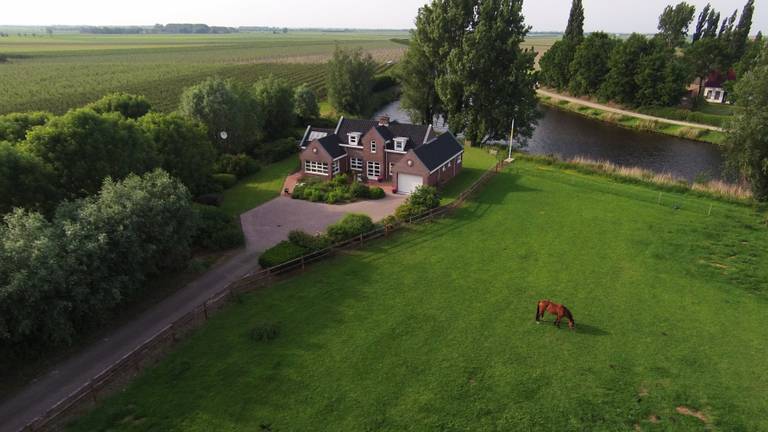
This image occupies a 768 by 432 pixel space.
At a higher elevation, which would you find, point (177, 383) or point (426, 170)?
point (426, 170)

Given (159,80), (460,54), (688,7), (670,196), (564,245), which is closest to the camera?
(564,245)

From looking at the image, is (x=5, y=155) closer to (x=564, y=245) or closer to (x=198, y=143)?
(x=198, y=143)

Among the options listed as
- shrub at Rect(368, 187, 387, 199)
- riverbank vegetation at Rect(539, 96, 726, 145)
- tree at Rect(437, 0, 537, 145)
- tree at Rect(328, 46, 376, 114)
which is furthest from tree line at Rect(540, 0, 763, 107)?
shrub at Rect(368, 187, 387, 199)

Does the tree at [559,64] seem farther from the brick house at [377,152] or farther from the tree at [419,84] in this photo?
the brick house at [377,152]

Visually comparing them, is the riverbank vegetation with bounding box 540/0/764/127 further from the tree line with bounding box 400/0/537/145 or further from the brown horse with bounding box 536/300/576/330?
the brown horse with bounding box 536/300/576/330

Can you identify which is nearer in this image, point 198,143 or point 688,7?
point 198,143

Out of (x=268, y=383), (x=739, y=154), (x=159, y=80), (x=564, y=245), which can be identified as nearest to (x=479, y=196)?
(x=564, y=245)

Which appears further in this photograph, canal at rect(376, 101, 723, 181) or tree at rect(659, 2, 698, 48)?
tree at rect(659, 2, 698, 48)

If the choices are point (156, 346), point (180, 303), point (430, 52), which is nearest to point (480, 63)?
point (430, 52)
